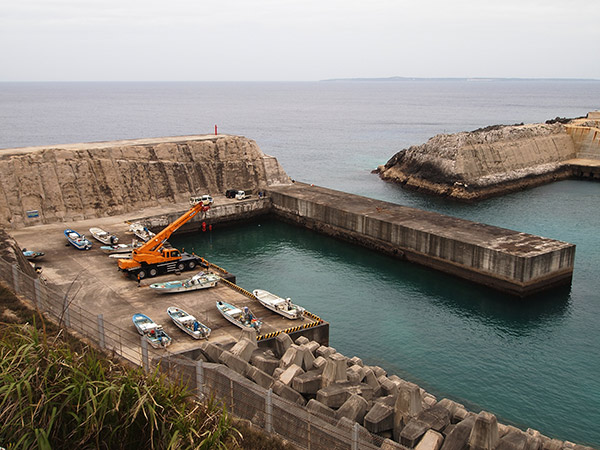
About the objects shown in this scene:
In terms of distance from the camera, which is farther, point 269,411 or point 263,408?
point 263,408

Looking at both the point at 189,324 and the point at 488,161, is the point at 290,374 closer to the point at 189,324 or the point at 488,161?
the point at 189,324

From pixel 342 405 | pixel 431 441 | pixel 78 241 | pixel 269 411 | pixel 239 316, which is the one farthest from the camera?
Result: pixel 78 241

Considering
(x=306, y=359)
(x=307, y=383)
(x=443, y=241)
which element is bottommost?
(x=443, y=241)

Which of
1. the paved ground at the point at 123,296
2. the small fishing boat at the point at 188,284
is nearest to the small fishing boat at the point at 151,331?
the paved ground at the point at 123,296

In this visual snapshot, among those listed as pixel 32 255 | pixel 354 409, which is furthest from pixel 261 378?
pixel 32 255

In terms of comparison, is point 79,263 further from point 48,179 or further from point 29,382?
point 29,382

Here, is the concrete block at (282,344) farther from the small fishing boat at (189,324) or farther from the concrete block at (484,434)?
the concrete block at (484,434)

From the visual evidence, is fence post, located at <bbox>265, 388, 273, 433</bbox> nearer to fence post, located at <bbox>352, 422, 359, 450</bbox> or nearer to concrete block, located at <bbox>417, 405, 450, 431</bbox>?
fence post, located at <bbox>352, 422, 359, 450</bbox>
